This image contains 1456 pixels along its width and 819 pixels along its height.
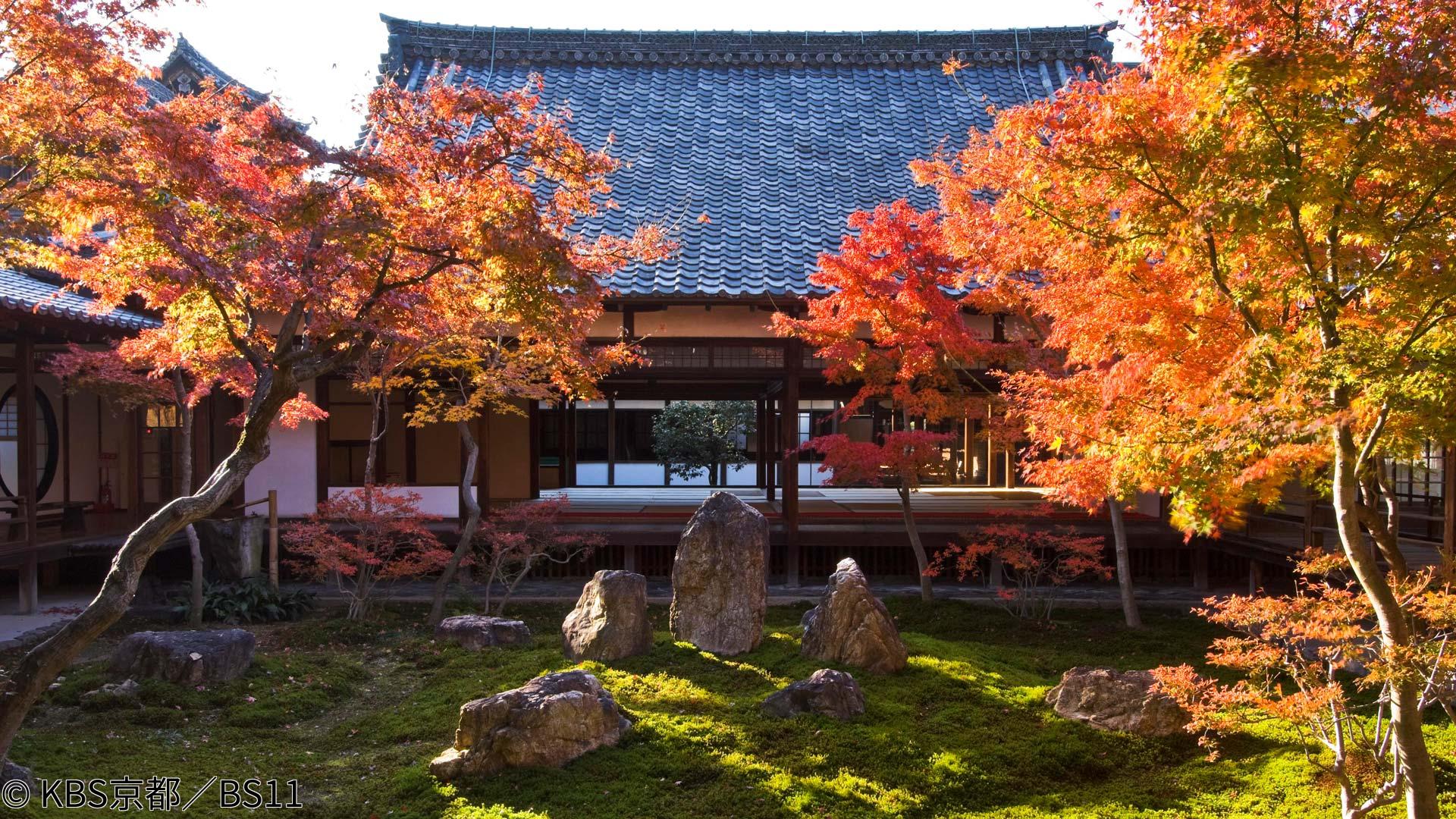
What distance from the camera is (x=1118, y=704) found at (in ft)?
21.2

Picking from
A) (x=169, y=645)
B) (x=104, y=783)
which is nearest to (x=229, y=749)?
(x=104, y=783)

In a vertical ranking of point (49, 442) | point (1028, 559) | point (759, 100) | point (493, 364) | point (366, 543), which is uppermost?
point (759, 100)

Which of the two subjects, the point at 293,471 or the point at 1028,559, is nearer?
the point at 1028,559

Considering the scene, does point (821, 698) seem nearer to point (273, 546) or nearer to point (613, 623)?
point (613, 623)

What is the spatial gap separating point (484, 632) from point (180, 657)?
2.54 m

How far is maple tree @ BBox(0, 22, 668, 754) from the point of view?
210 inches

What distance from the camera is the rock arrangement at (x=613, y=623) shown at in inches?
308

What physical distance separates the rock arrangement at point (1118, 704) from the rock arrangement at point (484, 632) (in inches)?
196

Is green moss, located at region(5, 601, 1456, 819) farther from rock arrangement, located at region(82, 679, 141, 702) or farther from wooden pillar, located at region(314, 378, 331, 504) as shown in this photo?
wooden pillar, located at region(314, 378, 331, 504)

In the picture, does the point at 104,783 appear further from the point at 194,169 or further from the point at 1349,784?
the point at 1349,784

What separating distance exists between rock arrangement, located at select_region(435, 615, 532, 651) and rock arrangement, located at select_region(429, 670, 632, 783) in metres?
3.02

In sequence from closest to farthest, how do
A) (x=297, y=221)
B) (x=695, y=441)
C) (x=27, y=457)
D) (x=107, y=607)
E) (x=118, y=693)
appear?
(x=107, y=607)
(x=297, y=221)
(x=118, y=693)
(x=27, y=457)
(x=695, y=441)

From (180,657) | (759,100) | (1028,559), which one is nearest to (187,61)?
(759,100)

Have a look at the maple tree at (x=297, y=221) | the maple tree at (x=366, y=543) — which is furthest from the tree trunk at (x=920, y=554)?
the maple tree at (x=297, y=221)
